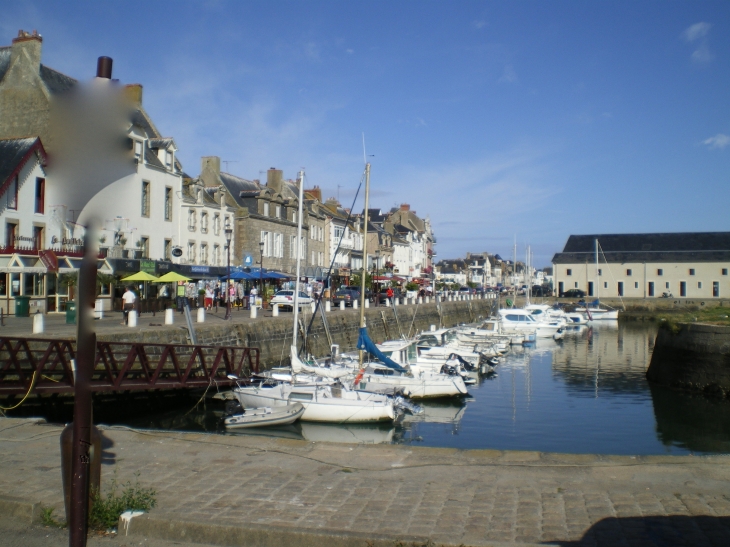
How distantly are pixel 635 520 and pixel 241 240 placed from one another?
4841 centimetres

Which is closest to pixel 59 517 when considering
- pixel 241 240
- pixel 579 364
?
pixel 579 364

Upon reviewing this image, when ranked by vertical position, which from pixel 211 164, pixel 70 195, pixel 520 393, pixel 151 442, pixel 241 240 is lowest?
pixel 520 393

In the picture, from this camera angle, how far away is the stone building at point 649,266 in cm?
8888

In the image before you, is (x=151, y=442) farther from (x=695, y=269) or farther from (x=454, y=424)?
(x=695, y=269)

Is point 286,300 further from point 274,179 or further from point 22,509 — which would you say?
point 22,509

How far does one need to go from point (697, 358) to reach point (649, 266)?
238 feet

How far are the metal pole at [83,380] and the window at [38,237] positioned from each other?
30.5 m

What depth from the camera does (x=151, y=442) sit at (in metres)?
9.95

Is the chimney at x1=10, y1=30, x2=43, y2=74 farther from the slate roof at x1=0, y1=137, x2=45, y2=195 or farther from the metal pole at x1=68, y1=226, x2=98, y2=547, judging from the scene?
the metal pole at x1=68, y1=226, x2=98, y2=547

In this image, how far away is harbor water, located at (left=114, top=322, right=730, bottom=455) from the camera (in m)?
17.8

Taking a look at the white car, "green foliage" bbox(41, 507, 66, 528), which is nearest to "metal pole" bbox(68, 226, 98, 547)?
"green foliage" bbox(41, 507, 66, 528)

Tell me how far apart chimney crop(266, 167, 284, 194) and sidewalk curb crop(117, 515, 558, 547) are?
5509 centimetres

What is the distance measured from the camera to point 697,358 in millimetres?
24531

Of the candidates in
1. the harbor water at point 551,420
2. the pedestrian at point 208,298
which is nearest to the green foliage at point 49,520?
the harbor water at point 551,420
